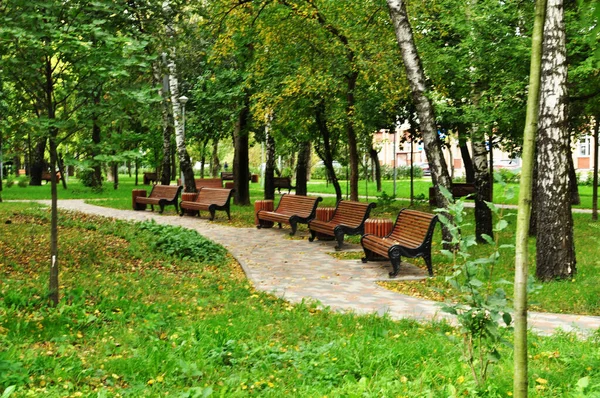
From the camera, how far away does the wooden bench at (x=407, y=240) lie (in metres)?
9.95

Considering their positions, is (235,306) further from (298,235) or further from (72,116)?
(298,235)

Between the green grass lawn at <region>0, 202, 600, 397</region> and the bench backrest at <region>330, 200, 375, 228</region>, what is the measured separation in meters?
4.28

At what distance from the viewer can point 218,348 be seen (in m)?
5.61

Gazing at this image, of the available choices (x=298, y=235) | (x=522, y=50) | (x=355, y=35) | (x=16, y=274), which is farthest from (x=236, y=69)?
(x=16, y=274)

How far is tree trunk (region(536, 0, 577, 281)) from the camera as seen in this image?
8.79m

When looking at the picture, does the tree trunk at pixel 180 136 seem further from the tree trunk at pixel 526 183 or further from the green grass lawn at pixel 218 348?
the tree trunk at pixel 526 183

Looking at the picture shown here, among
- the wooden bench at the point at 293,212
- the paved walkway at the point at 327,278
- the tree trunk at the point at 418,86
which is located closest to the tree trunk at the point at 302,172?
the wooden bench at the point at 293,212

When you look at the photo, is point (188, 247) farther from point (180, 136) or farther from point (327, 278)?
point (180, 136)

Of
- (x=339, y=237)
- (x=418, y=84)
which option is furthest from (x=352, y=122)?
(x=418, y=84)

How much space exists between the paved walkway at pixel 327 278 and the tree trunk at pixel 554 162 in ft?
5.53

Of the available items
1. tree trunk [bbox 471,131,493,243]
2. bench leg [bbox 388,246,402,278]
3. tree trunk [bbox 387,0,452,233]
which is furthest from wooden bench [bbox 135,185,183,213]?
bench leg [bbox 388,246,402,278]

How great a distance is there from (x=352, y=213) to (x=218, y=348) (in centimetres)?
802

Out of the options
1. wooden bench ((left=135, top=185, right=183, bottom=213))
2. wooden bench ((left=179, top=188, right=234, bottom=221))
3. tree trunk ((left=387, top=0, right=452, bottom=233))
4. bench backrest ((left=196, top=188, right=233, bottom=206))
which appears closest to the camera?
tree trunk ((left=387, top=0, right=452, bottom=233))

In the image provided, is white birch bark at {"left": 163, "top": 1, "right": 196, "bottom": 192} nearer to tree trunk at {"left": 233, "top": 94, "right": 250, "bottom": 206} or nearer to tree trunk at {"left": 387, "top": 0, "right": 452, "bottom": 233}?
tree trunk at {"left": 233, "top": 94, "right": 250, "bottom": 206}
